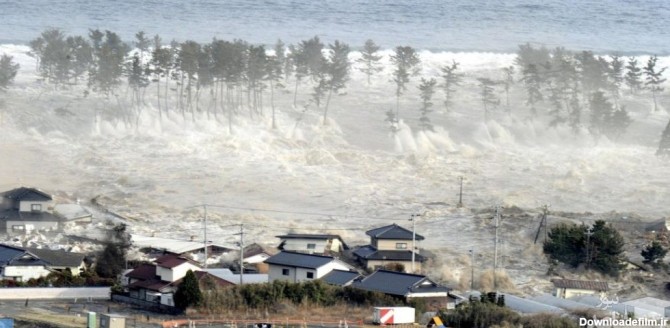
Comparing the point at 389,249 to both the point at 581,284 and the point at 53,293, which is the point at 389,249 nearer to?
the point at 581,284

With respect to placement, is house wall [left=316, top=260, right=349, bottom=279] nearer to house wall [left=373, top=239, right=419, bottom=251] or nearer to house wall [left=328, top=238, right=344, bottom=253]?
house wall [left=373, top=239, right=419, bottom=251]

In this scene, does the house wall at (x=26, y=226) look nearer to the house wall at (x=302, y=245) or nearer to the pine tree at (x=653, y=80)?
the house wall at (x=302, y=245)

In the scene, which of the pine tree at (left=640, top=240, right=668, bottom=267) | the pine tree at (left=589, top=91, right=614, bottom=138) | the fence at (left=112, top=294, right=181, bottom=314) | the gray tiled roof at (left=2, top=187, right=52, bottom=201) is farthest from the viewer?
the pine tree at (left=589, top=91, right=614, bottom=138)

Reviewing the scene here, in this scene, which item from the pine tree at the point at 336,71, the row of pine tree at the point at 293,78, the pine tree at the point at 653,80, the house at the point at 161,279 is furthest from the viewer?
the pine tree at the point at 653,80

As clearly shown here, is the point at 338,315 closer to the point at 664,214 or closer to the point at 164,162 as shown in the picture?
the point at 664,214

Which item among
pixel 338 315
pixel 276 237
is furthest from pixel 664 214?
pixel 338 315

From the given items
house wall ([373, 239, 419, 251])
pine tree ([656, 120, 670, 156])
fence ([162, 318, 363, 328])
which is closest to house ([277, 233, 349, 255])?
house wall ([373, 239, 419, 251])

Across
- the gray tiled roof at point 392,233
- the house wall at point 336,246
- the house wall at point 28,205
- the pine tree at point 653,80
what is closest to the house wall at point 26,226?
the house wall at point 28,205
